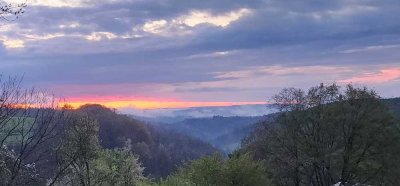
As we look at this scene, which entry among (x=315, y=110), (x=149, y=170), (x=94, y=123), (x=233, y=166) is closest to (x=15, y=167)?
(x=94, y=123)

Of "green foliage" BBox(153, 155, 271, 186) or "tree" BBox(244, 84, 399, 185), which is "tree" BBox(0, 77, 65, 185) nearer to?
"green foliage" BBox(153, 155, 271, 186)

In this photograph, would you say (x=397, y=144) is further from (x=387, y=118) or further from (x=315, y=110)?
(x=315, y=110)

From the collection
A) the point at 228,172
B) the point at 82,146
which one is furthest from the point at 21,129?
the point at 228,172

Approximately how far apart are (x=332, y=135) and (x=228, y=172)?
52.2 feet

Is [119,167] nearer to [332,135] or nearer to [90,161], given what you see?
[90,161]

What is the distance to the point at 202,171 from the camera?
51.6m

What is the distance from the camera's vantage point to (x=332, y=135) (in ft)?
192

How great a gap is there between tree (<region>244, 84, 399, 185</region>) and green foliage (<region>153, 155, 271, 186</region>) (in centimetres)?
904

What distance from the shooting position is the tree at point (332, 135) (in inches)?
2199

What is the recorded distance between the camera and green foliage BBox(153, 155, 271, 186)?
165 ft

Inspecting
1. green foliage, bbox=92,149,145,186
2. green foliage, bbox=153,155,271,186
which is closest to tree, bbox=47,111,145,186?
green foliage, bbox=92,149,145,186

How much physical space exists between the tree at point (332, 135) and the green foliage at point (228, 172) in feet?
29.7

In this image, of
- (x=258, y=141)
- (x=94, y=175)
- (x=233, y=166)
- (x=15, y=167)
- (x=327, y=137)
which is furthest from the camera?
(x=258, y=141)

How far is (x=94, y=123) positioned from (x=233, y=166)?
15260 mm
